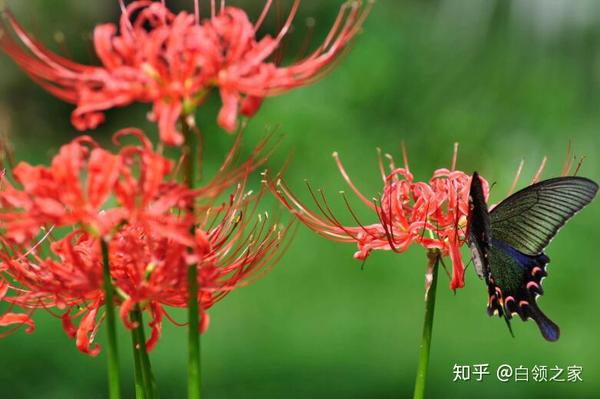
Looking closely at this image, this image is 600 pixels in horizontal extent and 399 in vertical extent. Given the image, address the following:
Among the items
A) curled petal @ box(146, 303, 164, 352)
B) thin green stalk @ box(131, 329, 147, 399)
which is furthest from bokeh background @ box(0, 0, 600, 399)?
thin green stalk @ box(131, 329, 147, 399)

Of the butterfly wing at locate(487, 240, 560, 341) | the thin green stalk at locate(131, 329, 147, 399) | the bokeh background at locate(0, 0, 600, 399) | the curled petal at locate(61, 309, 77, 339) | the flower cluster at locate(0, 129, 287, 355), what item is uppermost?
the bokeh background at locate(0, 0, 600, 399)

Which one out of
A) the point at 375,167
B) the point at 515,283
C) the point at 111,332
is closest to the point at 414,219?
the point at 515,283

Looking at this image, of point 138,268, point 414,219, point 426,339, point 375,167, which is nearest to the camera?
point 138,268

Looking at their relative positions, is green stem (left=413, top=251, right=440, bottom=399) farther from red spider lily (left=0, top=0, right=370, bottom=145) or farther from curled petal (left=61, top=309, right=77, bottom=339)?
curled petal (left=61, top=309, right=77, bottom=339)

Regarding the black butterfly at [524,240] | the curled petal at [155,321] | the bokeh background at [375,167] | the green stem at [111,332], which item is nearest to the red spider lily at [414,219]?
the black butterfly at [524,240]

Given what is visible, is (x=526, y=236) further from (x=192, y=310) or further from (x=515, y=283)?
(x=192, y=310)

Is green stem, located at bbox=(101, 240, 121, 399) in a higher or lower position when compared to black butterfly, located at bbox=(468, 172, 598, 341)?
lower

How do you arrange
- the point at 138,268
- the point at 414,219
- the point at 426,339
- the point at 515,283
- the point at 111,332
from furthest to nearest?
the point at 515,283
the point at 414,219
the point at 426,339
the point at 138,268
the point at 111,332

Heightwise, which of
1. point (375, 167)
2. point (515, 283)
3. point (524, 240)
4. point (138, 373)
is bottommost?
point (138, 373)

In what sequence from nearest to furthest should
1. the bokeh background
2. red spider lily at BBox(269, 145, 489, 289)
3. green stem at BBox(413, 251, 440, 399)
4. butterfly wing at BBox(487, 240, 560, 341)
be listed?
1. green stem at BBox(413, 251, 440, 399)
2. red spider lily at BBox(269, 145, 489, 289)
3. butterfly wing at BBox(487, 240, 560, 341)
4. the bokeh background
